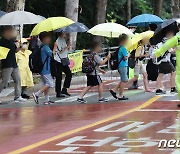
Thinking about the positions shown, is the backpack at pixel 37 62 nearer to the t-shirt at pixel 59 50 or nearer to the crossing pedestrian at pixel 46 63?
the crossing pedestrian at pixel 46 63

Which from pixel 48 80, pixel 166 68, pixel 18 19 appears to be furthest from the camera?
pixel 166 68

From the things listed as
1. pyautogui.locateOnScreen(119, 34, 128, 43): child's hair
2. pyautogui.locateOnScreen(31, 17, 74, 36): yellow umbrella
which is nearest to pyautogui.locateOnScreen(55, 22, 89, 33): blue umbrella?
pyautogui.locateOnScreen(31, 17, 74, 36): yellow umbrella

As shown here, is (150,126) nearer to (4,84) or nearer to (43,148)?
(43,148)

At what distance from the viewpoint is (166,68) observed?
55.4ft

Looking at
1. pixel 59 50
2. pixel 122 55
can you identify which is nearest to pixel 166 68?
pixel 122 55

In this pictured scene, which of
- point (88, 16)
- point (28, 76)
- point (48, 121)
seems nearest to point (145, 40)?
point (28, 76)

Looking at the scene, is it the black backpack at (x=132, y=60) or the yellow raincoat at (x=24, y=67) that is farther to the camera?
the black backpack at (x=132, y=60)

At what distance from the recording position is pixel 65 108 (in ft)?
47.9

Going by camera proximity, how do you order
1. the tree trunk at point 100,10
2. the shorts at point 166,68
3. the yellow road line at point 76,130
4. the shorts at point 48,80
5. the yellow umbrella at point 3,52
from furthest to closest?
the tree trunk at point 100,10 < the shorts at point 166,68 < the yellow umbrella at point 3,52 < the shorts at point 48,80 < the yellow road line at point 76,130

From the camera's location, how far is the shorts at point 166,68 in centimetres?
1686

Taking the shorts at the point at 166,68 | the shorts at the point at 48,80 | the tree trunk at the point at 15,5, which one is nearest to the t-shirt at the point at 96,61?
the shorts at the point at 48,80

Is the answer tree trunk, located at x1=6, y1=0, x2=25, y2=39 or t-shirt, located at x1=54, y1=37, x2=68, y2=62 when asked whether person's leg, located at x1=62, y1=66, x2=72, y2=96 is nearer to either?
t-shirt, located at x1=54, y1=37, x2=68, y2=62

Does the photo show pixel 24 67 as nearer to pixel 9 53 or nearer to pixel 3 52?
pixel 9 53

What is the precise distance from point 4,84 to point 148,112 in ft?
15.0
